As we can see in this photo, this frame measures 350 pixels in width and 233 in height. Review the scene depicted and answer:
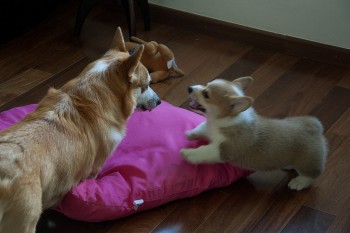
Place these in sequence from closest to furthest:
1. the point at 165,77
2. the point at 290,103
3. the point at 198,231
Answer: the point at 198,231, the point at 290,103, the point at 165,77

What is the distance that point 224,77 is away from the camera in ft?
9.01

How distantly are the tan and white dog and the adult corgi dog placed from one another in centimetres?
27

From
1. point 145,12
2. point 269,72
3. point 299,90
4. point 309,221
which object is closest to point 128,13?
point 145,12

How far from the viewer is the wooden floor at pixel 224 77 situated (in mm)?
1872

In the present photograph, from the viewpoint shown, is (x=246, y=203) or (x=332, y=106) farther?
(x=332, y=106)

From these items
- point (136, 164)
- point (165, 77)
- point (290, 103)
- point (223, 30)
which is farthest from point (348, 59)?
point (136, 164)

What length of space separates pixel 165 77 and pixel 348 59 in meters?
1.03

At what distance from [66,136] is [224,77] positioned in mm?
1289

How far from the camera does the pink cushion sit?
5.85ft

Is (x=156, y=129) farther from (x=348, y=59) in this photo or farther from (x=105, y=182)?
(x=348, y=59)

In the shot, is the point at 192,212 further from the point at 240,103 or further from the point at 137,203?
the point at 240,103

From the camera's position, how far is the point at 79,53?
3.02 metres

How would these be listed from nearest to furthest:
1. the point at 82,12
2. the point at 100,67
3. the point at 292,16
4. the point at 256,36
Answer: the point at 100,67, the point at 292,16, the point at 256,36, the point at 82,12

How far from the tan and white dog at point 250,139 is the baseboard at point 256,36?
3.35 ft
